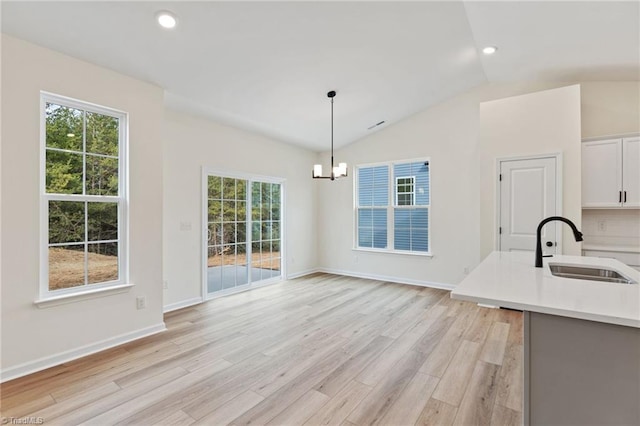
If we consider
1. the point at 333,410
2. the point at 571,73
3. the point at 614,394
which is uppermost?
the point at 571,73

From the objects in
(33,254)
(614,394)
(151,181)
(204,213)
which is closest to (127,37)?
(151,181)

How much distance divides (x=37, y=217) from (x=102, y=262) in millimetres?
704

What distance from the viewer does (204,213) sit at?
4617mm

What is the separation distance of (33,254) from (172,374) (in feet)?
5.26

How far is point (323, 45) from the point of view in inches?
128

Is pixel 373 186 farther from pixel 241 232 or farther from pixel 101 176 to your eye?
pixel 101 176

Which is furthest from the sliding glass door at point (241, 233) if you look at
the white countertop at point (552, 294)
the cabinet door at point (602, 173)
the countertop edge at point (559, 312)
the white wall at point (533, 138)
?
the cabinet door at point (602, 173)

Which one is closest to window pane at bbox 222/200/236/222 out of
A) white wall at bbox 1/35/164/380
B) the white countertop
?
white wall at bbox 1/35/164/380

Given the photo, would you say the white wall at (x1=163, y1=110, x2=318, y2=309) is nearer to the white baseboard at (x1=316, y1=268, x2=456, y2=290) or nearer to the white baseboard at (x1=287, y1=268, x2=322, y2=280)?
the white baseboard at (x1=287, y1=268, x2=322, y2=280)

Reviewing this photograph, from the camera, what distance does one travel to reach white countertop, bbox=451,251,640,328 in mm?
1280

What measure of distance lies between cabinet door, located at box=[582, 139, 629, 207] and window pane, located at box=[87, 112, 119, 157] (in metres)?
5.77

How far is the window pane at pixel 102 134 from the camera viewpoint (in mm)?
3057

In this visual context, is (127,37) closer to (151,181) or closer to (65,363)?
(151,181)

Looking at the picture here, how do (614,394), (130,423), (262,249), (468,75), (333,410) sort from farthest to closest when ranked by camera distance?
1. (262,249)
2. (468,75)
3. (333,410)
4. (130,423)
5. (614,394)
